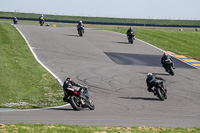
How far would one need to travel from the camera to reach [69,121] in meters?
12.5

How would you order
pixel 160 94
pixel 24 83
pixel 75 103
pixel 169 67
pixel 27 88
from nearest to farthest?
pixel 75 103 → pixel 160 94 → pixel 27 88 → pixel 24 83 → pixel 169 67

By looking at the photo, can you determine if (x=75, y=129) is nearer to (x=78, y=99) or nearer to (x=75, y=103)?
(x=75, y=103)

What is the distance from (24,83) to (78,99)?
643cm

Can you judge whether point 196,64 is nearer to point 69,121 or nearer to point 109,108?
point 109,108

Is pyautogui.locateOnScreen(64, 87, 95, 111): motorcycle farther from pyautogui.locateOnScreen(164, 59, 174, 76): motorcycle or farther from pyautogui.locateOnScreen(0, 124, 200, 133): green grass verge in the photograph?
pyautogui.locateOnScreen(164, 59, 174, 76): motorcycle

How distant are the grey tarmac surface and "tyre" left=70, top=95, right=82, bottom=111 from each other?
A: 20cm

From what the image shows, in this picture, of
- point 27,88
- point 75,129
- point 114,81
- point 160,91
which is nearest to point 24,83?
point 27,88

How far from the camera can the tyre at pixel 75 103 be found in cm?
1522

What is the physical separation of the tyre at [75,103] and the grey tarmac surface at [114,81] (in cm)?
20

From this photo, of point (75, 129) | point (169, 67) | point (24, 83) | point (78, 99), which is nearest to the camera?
point (75, 129)

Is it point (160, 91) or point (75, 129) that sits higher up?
point (75, 129)

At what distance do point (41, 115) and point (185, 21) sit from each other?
102 metres

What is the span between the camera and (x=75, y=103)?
50.5 feet

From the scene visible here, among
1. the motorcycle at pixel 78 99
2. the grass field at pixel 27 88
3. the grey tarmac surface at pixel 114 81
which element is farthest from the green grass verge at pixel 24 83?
the motorcycle at pixel 78 99
